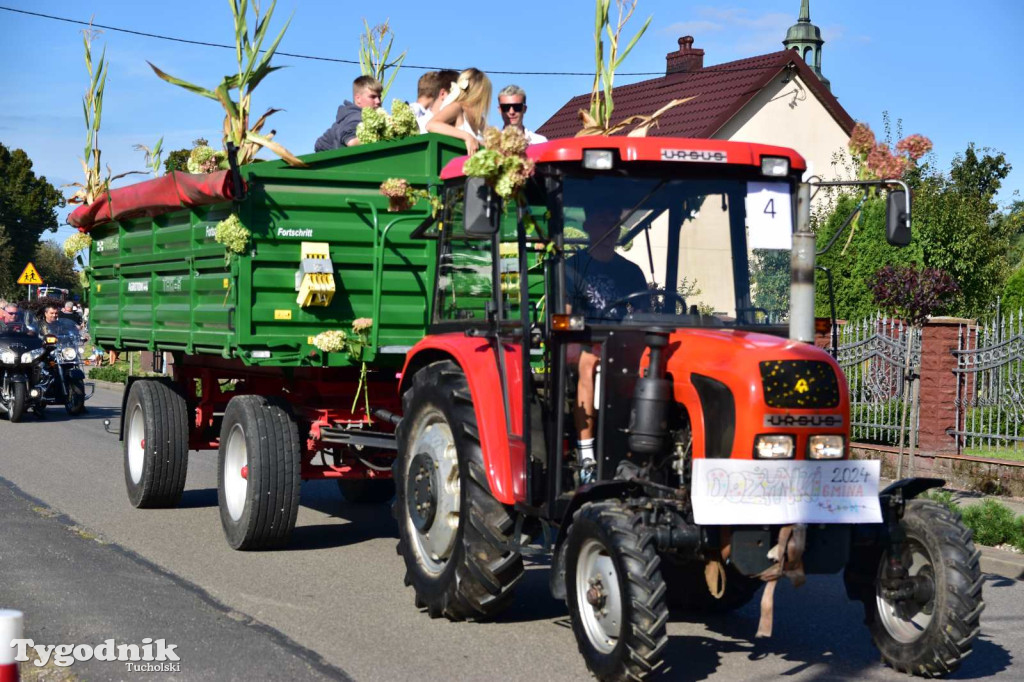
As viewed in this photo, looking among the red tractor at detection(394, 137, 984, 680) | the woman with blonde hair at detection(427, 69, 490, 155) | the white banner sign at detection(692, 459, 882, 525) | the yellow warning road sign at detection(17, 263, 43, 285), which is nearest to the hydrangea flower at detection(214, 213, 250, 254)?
the woman with blonde hair at detection(427, 69, 490, 155)

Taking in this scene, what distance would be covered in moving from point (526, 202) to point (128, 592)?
10.6 ft

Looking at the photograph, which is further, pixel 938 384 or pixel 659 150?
pixel 938 384

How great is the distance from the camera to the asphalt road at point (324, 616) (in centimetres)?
596

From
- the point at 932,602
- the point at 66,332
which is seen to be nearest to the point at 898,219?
the point at 932,602

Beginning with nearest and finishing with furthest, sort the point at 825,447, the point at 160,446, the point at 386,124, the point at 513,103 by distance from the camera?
the point at 825,447, the point at 513,103, the point at 386,124, the point at 160,446

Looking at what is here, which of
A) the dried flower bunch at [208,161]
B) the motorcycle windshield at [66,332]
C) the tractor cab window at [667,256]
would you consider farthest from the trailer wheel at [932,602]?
the motorcycle windshield at [66,332]

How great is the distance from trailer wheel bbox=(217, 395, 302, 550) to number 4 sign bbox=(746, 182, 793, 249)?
3651 millimetres

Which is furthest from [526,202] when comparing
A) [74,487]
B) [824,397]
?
[74,487]

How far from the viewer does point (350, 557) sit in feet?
28.5

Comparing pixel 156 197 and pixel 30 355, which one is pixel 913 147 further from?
pixel 30 355

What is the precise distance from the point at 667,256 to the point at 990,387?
783 centimetres

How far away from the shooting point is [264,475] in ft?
27.8

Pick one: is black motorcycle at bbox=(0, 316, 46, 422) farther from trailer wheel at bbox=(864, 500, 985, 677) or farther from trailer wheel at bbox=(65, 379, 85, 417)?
trailer wheel at bbox=(864, 500, 985, 677)

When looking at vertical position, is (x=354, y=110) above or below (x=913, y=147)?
above
